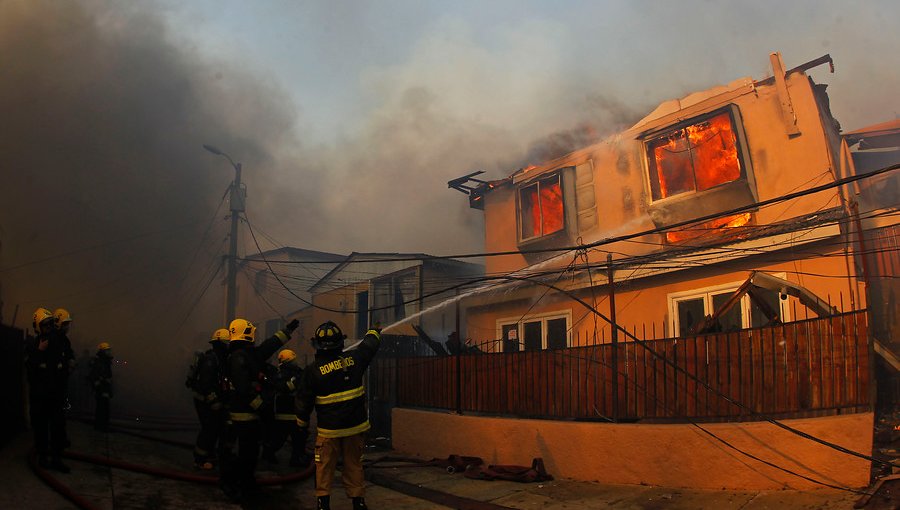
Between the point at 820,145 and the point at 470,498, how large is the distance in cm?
837

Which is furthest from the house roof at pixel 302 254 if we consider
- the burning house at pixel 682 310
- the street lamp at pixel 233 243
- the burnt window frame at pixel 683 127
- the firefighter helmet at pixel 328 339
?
the firefighter helmet at pixel 328 339

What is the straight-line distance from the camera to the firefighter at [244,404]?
223 inches

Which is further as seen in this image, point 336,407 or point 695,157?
point 695,157

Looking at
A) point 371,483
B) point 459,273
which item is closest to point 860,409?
point 371,483

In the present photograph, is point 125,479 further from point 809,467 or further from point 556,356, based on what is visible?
point 809,467

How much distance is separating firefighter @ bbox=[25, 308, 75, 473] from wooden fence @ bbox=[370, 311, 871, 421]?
5.12 meters

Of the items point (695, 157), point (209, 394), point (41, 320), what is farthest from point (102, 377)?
point (695, 157)

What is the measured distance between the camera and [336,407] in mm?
5078

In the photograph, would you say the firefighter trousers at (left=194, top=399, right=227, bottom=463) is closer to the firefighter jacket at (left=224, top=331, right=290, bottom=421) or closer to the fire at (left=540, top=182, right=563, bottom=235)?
the firefighter jacket at (left=224, top=331, right=290, bottom=421)

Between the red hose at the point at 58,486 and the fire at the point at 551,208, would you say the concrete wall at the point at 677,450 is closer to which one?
the red hose at the point at 58,486

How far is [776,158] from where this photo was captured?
10.5 m

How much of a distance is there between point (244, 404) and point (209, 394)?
1.42m

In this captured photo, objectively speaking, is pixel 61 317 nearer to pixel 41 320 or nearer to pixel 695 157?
pixel 41 320

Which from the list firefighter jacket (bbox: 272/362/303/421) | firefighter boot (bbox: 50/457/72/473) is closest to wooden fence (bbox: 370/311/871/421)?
firefighter jacket (bbox: 272/362/303/421)
